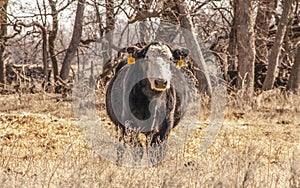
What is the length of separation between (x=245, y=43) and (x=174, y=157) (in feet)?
26.7

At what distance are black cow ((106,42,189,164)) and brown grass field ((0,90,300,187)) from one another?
1.49 ft

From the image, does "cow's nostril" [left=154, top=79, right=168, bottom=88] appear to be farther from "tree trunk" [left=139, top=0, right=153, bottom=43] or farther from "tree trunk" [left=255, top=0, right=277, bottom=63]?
"tree trunk" [left=255, top=0, right=277, bottom=63]

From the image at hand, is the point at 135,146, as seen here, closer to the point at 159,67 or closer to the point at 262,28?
the point at 159,67

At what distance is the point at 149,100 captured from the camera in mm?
6785

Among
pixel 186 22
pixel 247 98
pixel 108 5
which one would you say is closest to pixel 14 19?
pixel 108 5

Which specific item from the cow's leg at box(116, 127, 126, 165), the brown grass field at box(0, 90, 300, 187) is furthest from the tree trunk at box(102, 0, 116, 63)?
the cow's leg at box(116, 127, 126, 165)

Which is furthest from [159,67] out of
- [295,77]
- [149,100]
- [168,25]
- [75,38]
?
[75,38]

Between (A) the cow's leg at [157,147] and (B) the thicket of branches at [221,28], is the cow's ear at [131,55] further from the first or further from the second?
(B) the thicket of branches at [221,28]

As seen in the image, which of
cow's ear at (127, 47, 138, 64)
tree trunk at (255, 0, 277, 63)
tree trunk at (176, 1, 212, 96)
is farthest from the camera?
tree trunk at (255, 0, 277, 63)

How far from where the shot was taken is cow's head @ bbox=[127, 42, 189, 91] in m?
6.45

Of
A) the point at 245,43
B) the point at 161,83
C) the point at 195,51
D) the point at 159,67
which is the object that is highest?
the point at 245,43

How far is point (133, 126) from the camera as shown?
6801 millimetres

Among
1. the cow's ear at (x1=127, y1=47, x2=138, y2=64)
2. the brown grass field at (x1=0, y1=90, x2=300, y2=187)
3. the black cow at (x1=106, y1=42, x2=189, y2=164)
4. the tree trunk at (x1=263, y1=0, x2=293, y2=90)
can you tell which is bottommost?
the brown grass field at (x1=0, y1=90, x2=300, y2=187)

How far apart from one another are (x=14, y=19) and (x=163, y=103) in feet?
40.8
